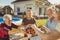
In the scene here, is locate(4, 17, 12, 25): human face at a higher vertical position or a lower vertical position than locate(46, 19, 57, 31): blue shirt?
higher

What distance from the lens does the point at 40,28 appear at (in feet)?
8.13

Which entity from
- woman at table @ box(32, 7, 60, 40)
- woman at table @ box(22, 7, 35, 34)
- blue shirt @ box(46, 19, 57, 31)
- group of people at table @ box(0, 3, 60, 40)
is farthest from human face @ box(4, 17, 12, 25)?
blue shirt @ box(46, 19, 57, 31)

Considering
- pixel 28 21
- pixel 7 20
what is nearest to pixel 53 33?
pixel 28 21

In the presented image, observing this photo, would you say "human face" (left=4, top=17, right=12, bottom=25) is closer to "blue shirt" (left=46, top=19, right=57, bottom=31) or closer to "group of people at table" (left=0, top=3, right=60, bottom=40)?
"group of people at table" (left=0, top=3, right=60, bottom=40)

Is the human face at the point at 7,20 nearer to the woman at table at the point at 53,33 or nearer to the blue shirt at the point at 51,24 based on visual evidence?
the woman at table at the point at 53,33

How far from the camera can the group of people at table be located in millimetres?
2439

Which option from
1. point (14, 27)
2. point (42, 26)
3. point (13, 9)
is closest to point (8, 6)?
point (13, 9)

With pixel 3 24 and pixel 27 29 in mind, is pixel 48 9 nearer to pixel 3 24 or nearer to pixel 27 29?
pixel 27 29

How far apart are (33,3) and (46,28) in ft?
0.95

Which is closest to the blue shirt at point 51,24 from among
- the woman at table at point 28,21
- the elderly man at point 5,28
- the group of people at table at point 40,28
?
the group of people at table at point 40,28

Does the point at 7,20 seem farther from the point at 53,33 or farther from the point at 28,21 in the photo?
→ the point at 53,33

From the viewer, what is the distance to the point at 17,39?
245cm

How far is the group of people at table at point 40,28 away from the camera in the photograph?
2.44 metres

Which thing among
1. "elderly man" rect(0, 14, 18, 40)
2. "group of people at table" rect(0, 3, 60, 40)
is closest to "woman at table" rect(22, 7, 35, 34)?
"group of people at table" rect(0, 3, 60, 40)
